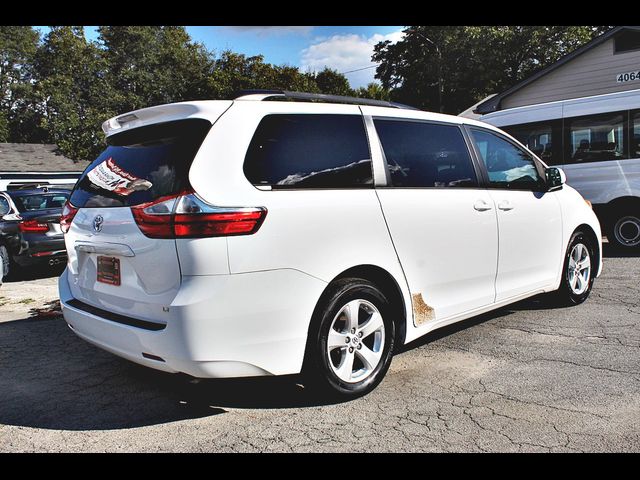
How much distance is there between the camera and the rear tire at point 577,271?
5.29 m

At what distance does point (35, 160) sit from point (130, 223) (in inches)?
1559

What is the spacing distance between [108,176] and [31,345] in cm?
233

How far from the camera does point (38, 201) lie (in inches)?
363

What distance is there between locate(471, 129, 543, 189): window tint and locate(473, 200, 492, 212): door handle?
0.25 meters

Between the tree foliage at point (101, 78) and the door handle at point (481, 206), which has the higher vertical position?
the tree foliage at point (101, 78)

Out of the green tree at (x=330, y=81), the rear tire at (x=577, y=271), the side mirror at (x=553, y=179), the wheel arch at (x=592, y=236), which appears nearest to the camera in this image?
the side mirror at (x=553, y=179)

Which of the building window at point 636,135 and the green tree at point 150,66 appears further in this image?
the green tree at point 150,66

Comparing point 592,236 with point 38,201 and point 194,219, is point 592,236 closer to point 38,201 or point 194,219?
point 194,219

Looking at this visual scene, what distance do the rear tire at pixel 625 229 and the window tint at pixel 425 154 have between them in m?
5.85

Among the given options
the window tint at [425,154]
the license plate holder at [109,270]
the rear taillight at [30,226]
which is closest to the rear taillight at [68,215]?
the license plate holder at [109,270]

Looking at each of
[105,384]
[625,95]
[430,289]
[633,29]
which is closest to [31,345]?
[105,384]

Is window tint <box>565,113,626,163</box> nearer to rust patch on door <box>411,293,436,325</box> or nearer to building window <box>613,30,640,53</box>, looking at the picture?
rust patch on door <box>411,293,436,325</box>

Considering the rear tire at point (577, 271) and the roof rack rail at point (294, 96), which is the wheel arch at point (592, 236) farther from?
the roof rack rail at point (294, 96)

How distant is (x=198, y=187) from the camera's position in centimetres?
279
